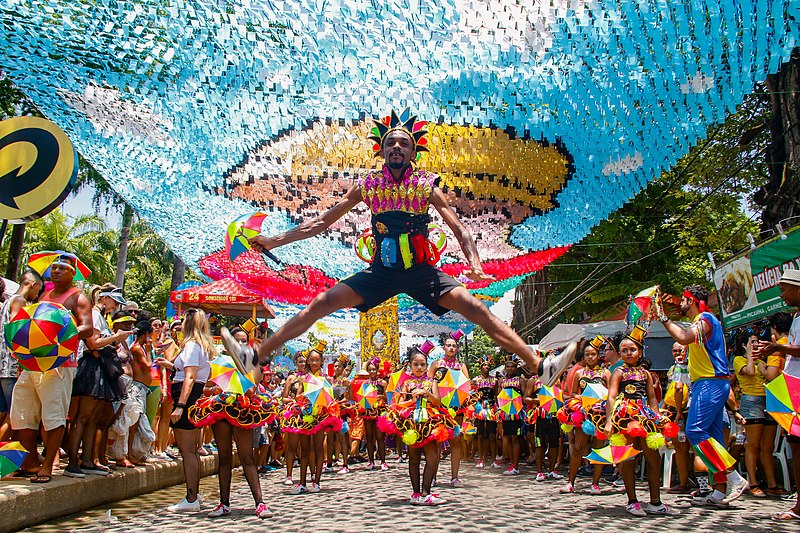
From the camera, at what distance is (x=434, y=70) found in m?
6.55

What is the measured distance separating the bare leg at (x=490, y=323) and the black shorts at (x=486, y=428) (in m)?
7.80

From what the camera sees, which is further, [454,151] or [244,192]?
[244,192]

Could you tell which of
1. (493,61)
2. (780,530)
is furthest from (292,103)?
(780,530)

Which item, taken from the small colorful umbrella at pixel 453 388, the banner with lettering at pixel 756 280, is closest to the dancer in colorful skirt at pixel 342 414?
the small colorful umbrella at pixel 453 388

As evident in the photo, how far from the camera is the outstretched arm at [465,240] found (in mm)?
5359

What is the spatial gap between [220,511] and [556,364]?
323 centimetres

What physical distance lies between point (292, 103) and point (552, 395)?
5.13 meters

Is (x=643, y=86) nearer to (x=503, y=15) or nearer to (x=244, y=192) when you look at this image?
(x=503, y=15)

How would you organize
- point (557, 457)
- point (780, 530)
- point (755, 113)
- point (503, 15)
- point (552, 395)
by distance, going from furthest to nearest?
point (755, 113) → point (557, 457) → point (552, 395) → point (503, 15) → point (780, 530)

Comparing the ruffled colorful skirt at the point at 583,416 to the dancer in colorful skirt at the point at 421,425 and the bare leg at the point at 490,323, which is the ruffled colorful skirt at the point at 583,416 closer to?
the dancer in colorful skirt at the point at 421,425

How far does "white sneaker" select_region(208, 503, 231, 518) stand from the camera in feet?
20.4

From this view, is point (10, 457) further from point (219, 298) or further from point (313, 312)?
point (219, 298)

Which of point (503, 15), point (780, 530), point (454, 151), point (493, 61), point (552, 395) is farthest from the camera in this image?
point (552, 395)

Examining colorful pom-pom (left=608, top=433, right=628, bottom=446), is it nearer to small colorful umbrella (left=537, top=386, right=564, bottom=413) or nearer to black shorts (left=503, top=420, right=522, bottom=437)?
small colorful umbrella (left=537, top=386, right=564, bottom=413)
